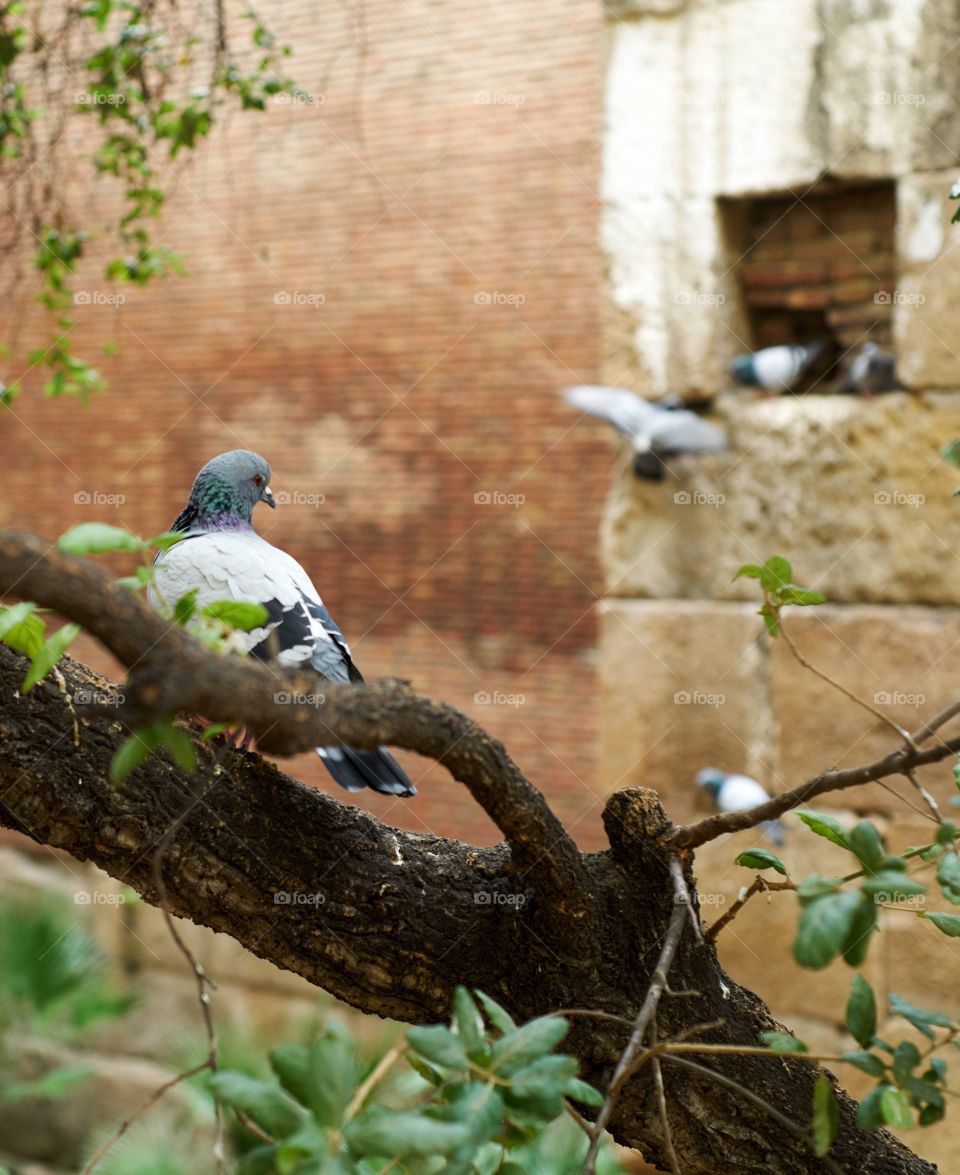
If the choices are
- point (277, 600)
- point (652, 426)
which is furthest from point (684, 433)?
point (277, 600)

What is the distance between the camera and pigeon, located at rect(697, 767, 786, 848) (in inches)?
181

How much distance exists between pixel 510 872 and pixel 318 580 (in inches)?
166

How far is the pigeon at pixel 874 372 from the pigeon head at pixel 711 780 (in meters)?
1.59

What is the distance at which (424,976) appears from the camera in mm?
1777

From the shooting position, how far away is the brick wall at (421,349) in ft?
17.1

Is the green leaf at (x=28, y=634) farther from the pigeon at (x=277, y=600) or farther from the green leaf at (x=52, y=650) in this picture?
the pigeon at (x=277, y=600)

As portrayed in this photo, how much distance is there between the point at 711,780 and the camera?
475 cm

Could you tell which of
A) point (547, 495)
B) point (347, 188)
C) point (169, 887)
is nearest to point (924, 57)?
point (547, 495)

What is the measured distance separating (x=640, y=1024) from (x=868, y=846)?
1.20 ft

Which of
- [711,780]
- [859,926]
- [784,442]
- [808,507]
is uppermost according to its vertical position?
[859,926]

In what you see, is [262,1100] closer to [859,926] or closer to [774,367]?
[859,926]

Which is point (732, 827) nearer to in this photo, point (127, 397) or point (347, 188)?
point (347, 188)

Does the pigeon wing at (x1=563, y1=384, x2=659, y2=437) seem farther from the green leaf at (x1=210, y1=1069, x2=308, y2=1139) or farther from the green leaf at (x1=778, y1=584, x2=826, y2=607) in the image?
the green leaf at (x1=210, y1=1069, x2=308, y2=1139)

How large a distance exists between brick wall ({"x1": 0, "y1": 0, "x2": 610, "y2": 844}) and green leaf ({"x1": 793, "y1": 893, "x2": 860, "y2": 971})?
13.1 feet
